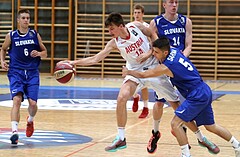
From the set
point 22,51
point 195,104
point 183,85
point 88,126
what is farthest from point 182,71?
point 88,126

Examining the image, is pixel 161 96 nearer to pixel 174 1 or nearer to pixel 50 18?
pixel 174 1

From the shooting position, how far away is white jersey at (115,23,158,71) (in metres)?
7.50

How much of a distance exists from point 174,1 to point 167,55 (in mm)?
1668

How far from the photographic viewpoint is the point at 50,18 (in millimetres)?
21203

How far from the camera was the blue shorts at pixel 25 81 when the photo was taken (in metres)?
8.29

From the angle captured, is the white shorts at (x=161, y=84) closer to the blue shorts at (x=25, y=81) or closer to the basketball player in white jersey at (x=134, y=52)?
the basketball player in white jersey at (x=134, y=52)

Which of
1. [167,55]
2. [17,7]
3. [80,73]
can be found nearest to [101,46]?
[80,73]

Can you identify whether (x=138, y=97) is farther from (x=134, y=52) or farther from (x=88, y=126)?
(x=134, y=52)

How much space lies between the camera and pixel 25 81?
8375mm

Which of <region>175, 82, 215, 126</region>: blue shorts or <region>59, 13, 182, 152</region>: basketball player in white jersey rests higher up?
<region>59, 13, 182, 152</region>: basketball player in white jersey

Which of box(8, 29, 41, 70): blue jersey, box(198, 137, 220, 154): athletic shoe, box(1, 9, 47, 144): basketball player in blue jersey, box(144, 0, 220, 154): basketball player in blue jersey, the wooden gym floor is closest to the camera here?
box(198, 137, 220, 154): athletic shoe

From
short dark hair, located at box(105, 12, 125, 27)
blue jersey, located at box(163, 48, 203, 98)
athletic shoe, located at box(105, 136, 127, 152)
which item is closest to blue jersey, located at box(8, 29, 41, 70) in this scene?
short dark hair, located at box(105, 12, 125, 27)

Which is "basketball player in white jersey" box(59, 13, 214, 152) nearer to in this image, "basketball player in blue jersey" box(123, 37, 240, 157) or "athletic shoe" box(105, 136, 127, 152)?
"athletic shoe" box(105, 136, 127, 152)

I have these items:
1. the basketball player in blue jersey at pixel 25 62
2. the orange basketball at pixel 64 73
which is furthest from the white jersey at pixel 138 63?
the basketball player in blue jersey at pixel 25 62
